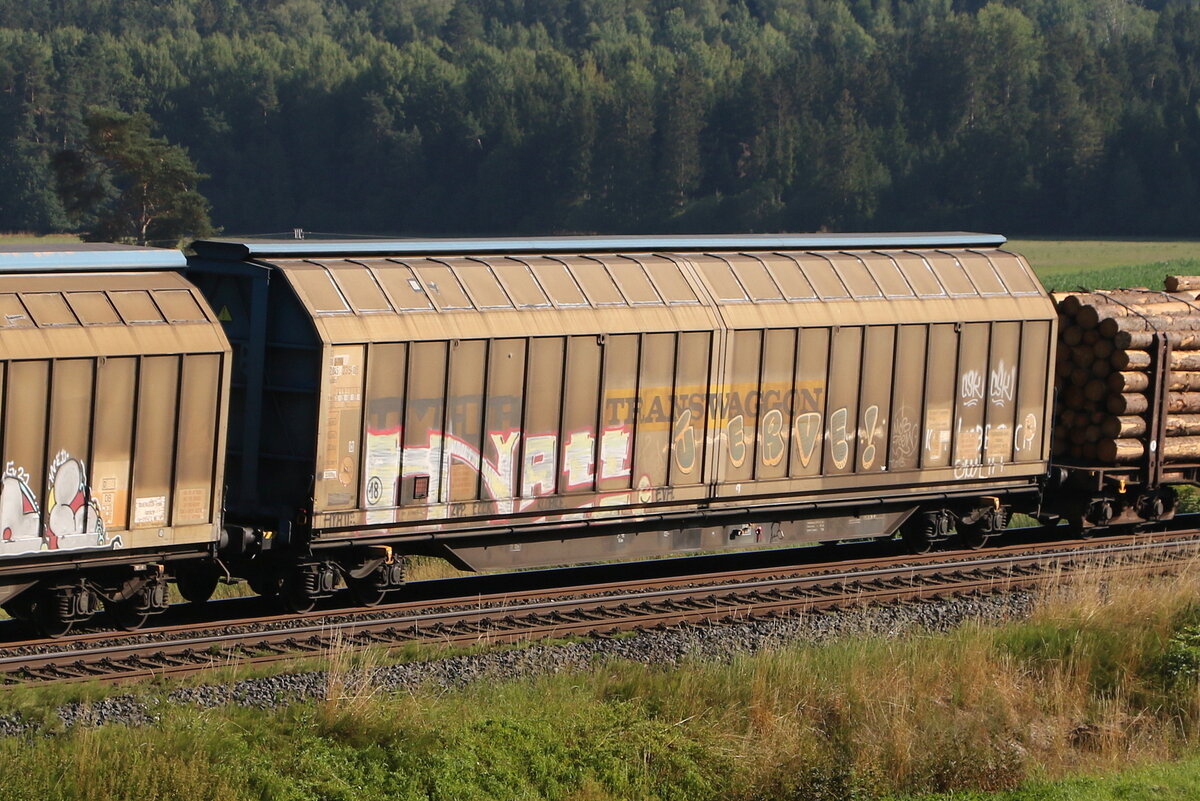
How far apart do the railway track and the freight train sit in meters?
0.49

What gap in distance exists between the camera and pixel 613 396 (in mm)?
17031

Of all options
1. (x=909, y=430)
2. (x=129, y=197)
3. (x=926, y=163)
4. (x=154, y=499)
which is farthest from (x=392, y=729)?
(x=926, y=163)

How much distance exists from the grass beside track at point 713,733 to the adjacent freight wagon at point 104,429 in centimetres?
193

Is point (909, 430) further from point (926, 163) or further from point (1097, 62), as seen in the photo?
point (1097, 62)

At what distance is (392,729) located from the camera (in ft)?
38.6

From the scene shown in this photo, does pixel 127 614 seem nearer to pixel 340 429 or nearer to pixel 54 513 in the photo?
pixel 54 513

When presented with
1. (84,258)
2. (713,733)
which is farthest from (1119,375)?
(84,258)

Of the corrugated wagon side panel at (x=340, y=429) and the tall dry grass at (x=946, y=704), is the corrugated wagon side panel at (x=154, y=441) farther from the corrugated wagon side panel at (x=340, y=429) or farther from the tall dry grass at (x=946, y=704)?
the tall dry grass at (x=946, y=704)

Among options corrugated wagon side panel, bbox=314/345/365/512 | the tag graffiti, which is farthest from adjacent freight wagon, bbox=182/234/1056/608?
the tag graffiti

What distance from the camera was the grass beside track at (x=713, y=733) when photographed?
10977mm

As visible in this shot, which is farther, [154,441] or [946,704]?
[154,441]

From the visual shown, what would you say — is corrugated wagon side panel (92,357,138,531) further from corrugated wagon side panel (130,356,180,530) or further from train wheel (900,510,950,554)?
train wheel (900,510,950,554)

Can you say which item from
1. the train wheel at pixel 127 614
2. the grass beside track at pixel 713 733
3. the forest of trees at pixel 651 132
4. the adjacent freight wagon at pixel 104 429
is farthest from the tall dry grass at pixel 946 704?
the forest of trees at pixel 651 132

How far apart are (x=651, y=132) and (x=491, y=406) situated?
105809 mm
